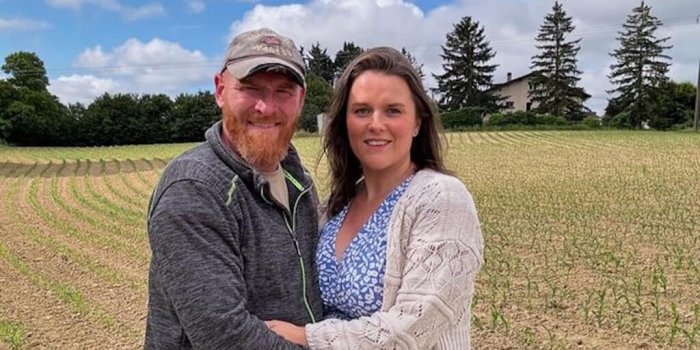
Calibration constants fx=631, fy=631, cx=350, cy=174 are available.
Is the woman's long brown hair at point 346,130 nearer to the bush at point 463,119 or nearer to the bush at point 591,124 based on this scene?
the bush at point 463,119

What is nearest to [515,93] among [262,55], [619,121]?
[619,121]

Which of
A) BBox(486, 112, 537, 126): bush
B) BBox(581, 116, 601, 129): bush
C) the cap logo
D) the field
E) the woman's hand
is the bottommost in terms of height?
the field

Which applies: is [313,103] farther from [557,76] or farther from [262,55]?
[262,55]

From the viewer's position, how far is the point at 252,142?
61.0 inches

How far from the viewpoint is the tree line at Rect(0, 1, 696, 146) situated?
46031 mm

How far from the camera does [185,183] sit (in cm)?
136

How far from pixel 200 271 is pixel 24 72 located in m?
63.3

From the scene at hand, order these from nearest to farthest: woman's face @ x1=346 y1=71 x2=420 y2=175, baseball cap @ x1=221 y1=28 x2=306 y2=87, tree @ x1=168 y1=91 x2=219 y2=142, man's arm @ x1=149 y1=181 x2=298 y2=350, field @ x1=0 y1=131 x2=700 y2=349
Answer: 1. man's arm @ x1=149 y1=181 x2=298 y2=350
2. baseball cap @ x1=221 y1=28 x2=306 y2=87
3. woman's face @ x1=346 y1=71 x2=420 y2=175
4. field @ x1=0 y1=131 x2=700 y2=349
5. tree @ x1=168 y1=91 x2=219 y2=142

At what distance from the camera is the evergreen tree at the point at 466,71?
188ft

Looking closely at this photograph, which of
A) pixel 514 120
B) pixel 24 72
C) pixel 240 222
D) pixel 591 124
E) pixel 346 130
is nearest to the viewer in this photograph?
pixel 240 222

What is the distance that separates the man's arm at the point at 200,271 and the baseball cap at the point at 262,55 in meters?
0.34

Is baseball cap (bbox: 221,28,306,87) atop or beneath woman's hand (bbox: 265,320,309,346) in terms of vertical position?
atop

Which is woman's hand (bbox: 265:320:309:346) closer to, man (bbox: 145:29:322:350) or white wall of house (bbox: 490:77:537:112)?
man (bbox: 145:29:322:350)

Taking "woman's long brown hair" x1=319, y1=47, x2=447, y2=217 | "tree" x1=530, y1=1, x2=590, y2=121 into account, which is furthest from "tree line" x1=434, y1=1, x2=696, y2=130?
"woman's long brown hair" x1=319, y1=47, x2=447, y2=217
